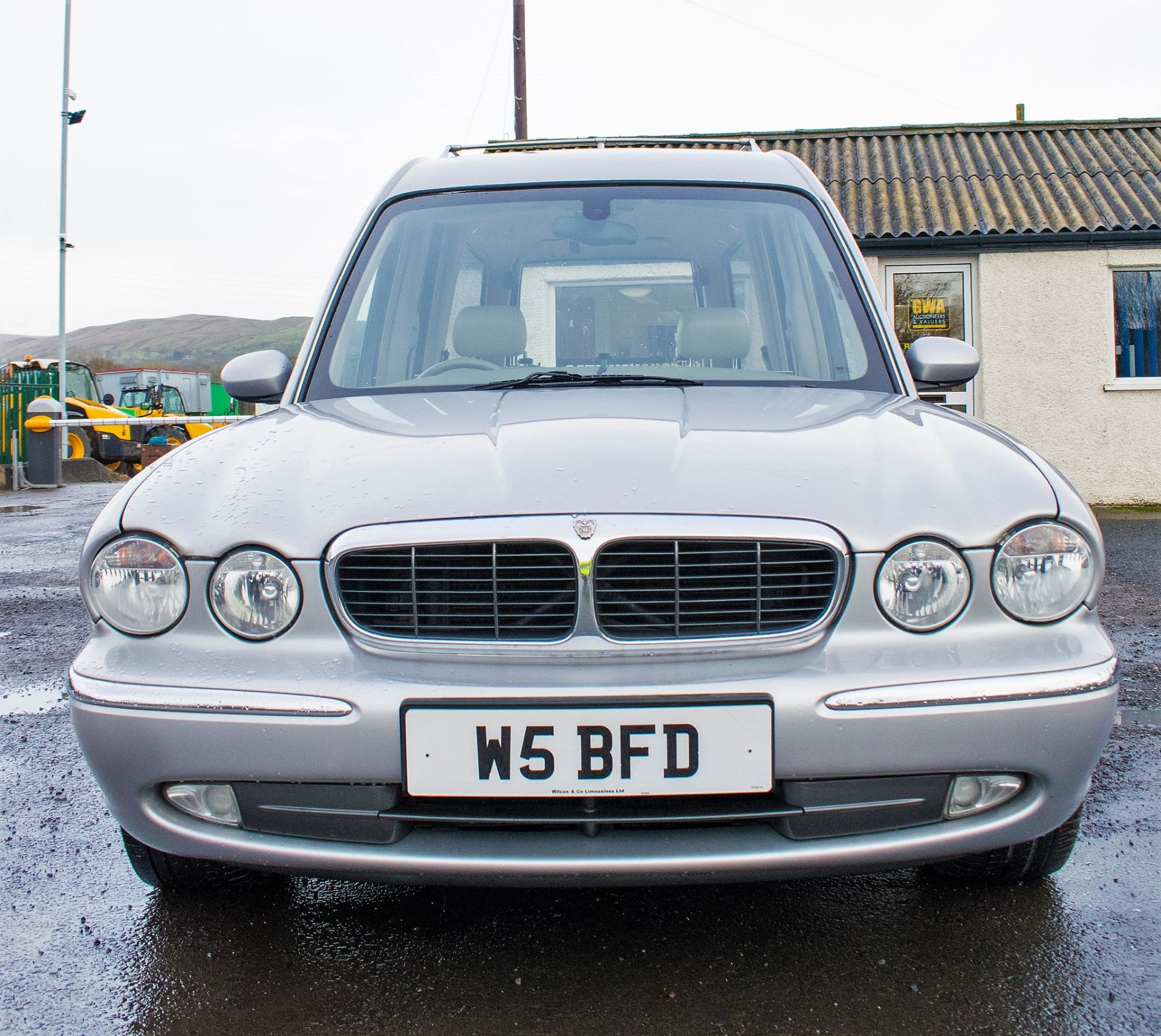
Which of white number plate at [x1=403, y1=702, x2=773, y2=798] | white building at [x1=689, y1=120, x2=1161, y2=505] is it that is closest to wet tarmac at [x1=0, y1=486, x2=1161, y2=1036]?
white number plate at [x1=403, y1=702, x2=773, y2=798]

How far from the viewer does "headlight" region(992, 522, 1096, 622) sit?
190 centimetres

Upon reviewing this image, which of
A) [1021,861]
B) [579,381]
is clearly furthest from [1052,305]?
[1021,861]

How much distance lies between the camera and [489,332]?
9.39ft

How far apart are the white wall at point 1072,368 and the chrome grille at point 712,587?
10.6 m

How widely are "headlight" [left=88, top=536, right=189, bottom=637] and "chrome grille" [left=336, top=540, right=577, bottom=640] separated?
1.01 feet

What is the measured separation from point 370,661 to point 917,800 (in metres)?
0.95

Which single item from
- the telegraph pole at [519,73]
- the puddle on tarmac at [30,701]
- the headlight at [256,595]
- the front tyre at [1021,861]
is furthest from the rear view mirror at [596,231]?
the telegraph pole at [519,73]

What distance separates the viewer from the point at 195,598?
6.31ft

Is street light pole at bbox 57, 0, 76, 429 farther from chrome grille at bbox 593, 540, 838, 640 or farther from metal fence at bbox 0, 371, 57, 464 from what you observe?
chrome grille at bbox 593, 540, 838, 640

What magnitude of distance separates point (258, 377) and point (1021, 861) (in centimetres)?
214

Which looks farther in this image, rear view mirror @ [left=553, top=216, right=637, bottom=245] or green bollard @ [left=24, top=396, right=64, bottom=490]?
green bollard @ [left=24, top=396, right=64, bottom=490]

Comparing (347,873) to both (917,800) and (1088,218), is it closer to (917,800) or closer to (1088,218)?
(917,800)

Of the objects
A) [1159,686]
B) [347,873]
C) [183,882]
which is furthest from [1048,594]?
[1159,686]

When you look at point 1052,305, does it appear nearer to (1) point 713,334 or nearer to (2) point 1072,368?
(2) point 1072,368
